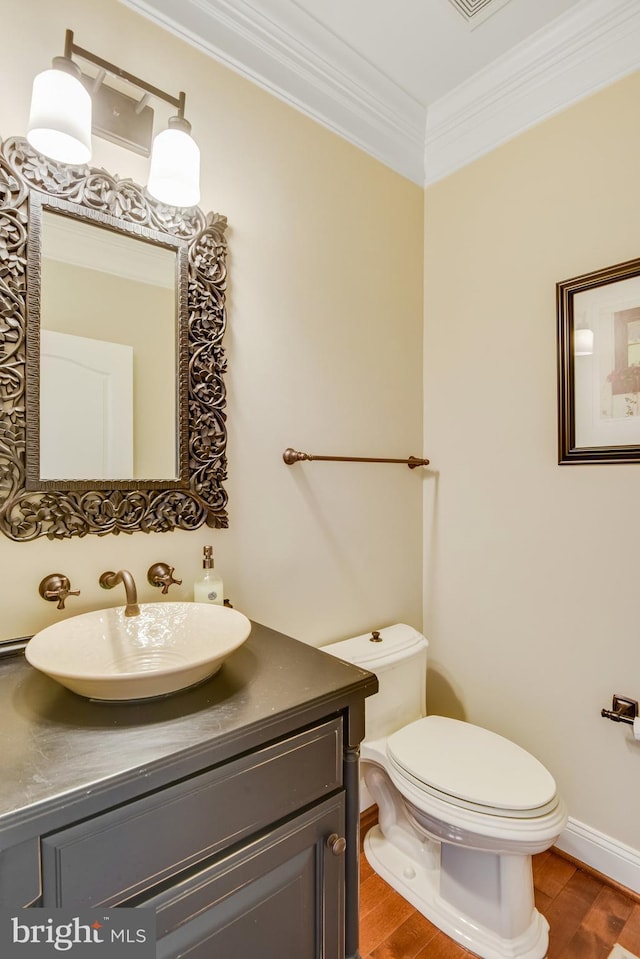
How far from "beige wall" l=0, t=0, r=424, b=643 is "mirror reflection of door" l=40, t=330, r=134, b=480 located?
186 mm

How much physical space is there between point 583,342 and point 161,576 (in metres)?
1.48

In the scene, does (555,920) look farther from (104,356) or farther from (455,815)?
(104,356)

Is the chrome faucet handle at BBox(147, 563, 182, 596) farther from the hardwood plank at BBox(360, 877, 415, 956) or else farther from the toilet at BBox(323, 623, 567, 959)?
the hardwood plank at BBox(360, 877, 415, 956)

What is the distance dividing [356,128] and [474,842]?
2258 millimetres

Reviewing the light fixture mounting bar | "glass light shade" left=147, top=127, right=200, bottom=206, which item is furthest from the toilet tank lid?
the light fixture mounting bar

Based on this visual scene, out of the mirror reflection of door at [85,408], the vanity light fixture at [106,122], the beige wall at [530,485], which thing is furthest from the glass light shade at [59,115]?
the beige wall at [530,485]

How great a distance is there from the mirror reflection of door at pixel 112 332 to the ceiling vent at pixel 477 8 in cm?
117

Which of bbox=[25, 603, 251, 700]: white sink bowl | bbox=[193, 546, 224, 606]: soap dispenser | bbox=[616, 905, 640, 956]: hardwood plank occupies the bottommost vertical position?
bbox=[616, 905, 640, 956]: hardwood plank

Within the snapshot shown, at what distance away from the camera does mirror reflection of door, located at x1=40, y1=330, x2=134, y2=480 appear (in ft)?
3.61

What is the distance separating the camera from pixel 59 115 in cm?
99

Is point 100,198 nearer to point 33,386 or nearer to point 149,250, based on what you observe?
point 149,250

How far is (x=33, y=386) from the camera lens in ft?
3.52

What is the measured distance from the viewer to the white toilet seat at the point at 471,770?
119 centimetres

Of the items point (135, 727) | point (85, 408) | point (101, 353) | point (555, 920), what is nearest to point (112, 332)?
point (101, 353)
